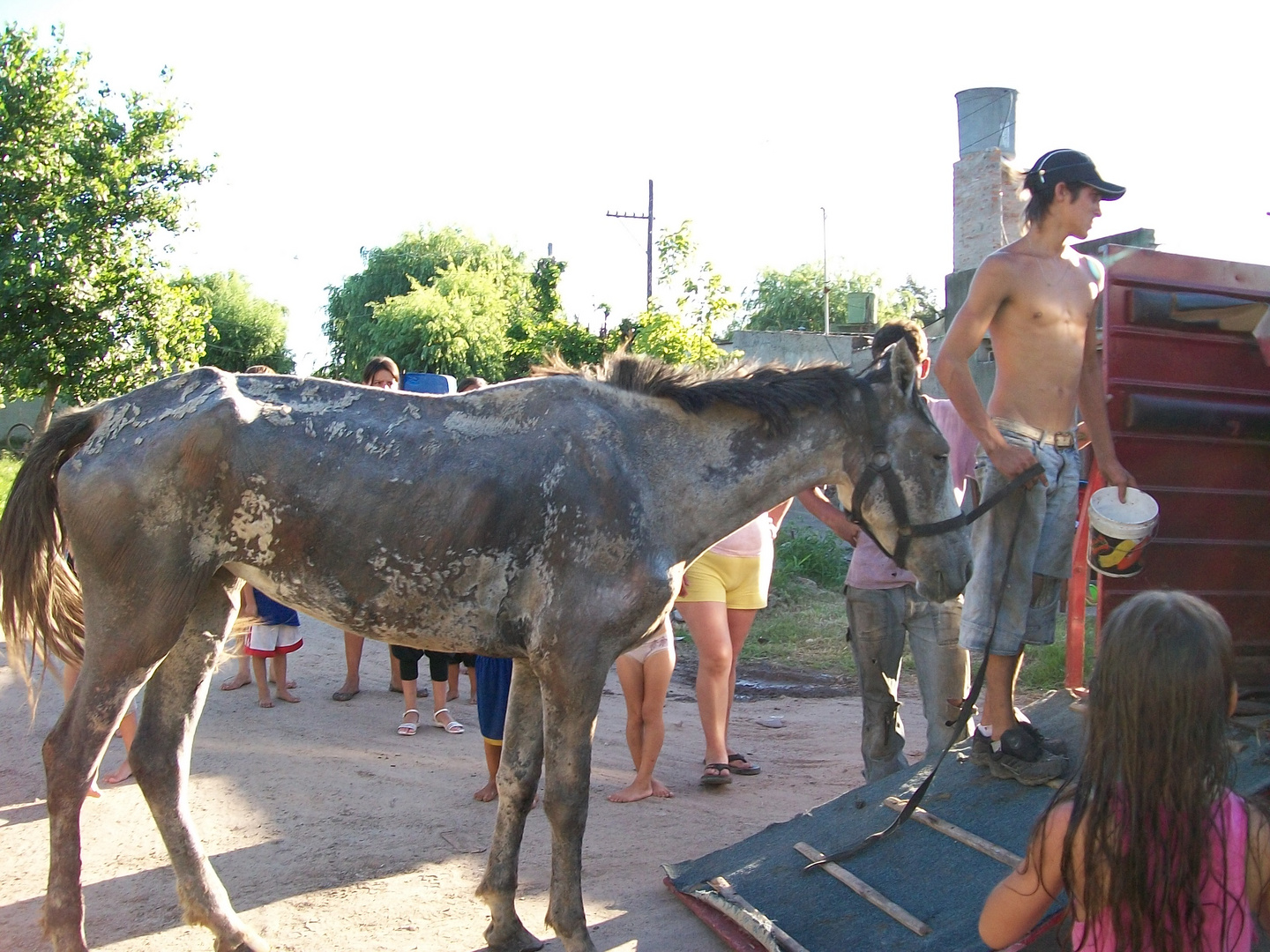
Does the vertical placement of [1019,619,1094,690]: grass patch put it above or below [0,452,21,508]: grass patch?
below

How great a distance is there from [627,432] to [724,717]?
260 cm

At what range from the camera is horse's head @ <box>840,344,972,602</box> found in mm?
3570

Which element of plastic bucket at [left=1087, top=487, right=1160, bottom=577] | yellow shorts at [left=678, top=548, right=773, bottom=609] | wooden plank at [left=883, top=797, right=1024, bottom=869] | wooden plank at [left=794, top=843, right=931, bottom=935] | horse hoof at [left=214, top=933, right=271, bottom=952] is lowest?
horse hoof at [left=214, top=933, right=271, bottom=952]

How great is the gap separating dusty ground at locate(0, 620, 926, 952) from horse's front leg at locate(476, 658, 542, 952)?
0.16m

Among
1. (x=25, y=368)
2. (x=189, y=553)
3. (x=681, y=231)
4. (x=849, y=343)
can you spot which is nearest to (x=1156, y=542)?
(x=189, y=553)

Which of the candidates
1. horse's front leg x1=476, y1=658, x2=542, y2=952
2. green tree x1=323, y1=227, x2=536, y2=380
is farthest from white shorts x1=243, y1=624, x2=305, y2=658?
green tree x1=323, y1=227, x2=536, y2=380

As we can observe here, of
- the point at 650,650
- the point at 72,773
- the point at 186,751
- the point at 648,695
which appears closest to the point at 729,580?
the point at 650,650

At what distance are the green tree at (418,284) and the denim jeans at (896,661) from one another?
29.4 m

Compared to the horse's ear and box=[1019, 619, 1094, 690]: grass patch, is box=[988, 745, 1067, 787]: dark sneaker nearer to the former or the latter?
the horse's ear

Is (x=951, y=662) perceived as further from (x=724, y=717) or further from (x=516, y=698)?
(x=516, y=698)

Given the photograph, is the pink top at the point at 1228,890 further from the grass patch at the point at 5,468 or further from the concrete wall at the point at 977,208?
the grass patch at the point at 5,468

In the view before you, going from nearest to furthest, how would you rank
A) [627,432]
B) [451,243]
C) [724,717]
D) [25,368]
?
[627,432] < [724,717] < [25,368] < [451,243]

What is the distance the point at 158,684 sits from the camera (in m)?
3.60

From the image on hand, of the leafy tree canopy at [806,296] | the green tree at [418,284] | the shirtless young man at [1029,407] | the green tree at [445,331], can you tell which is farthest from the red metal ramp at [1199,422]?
the leafy tree canopy at [806,296]
